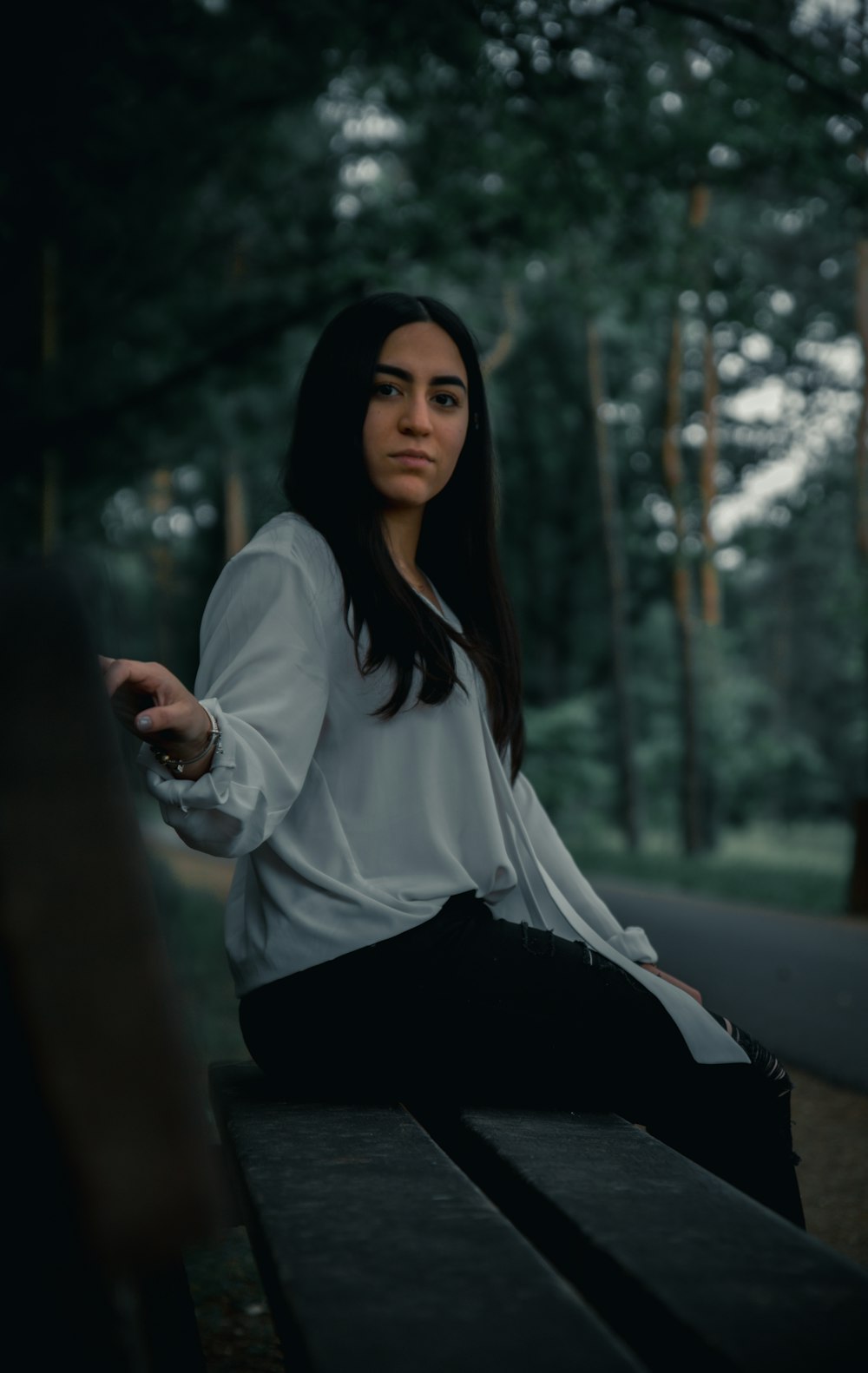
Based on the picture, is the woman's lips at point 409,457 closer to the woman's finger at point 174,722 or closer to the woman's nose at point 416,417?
the woman's nose at point 416,417

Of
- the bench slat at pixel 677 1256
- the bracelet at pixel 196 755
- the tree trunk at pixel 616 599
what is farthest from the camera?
the tree trunk at pixel 616 599

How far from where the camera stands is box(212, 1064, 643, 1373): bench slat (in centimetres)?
122

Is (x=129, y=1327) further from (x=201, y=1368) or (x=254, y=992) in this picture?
(x=254, y=992)

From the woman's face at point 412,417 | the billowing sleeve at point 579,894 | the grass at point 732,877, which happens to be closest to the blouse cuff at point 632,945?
the billowing sleeve at point 579,894

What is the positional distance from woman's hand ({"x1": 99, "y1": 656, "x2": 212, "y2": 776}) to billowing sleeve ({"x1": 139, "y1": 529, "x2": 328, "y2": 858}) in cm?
8

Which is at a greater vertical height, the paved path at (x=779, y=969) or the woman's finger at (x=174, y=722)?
the woman's finger at (x=174, y=722)

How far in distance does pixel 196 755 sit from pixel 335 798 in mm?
413

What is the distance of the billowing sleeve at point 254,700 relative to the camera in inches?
80.3

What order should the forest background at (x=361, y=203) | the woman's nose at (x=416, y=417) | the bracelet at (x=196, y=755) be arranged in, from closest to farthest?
the bracelet at (x=196, y=755)
the woman's nose at (x=416, y=417)
the forest background at (x=361, y=203)

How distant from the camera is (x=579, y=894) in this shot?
2.63 m

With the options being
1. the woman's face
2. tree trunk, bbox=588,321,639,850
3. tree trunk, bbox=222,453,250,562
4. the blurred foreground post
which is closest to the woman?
the woman's face

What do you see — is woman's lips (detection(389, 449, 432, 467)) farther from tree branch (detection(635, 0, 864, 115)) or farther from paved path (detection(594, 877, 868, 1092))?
paved path (detection(594, 877, 868, 1092))

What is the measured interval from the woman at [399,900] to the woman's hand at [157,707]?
75mm

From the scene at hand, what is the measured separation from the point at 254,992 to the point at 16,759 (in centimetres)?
122
